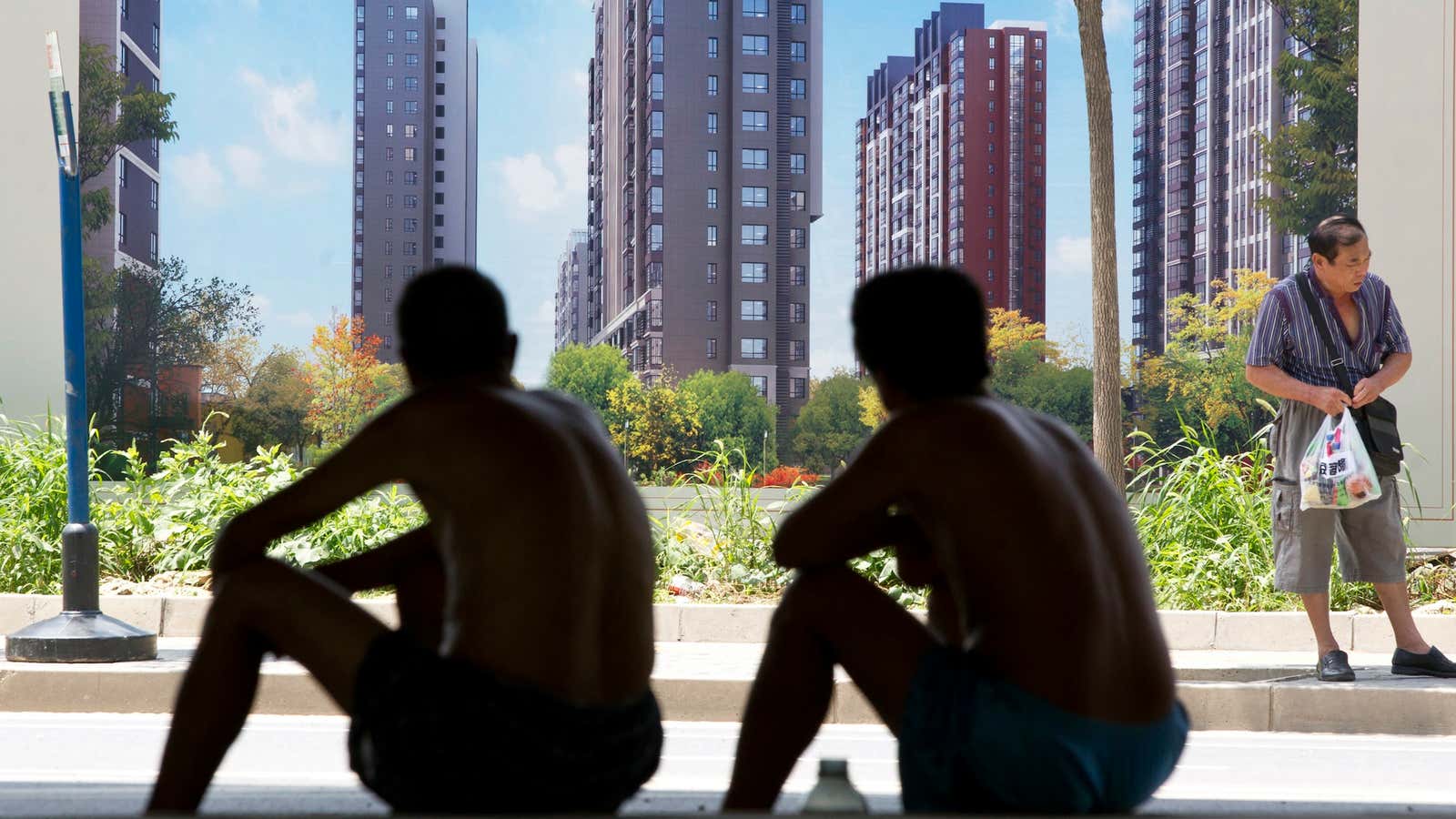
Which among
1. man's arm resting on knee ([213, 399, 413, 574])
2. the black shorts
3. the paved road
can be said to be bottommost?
the paved road

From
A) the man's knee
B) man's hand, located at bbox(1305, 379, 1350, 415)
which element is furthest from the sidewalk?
the man's knee

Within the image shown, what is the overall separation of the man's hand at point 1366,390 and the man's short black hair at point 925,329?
4.30 metres

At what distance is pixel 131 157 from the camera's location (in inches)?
586

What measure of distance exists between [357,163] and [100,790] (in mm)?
16235

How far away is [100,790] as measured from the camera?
166 inches

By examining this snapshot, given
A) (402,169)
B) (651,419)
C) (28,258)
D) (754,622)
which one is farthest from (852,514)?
(402,169)

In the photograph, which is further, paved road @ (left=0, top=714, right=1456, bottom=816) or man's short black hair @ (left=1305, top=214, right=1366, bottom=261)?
man's short black hair @ (left=1305, top=214, right=1366, bottom=261)

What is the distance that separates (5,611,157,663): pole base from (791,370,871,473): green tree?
1015 centimetres

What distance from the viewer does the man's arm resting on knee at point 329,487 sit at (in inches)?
87.7

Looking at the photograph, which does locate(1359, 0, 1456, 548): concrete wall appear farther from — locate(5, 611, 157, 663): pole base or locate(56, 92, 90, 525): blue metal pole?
locate(56, 92, 90, 525): blue metal pole

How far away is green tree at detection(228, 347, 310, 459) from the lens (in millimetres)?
14750

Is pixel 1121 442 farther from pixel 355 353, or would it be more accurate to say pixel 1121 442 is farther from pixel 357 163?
pixel 357 163

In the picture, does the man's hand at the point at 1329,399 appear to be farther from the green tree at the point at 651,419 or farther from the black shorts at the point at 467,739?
the green tree at the point at 651,419

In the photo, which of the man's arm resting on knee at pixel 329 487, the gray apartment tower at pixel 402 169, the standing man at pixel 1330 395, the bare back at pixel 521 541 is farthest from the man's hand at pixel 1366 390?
the gray apartment tower at pixel 402 169
